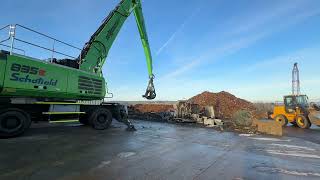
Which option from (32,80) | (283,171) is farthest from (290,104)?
(32,80)

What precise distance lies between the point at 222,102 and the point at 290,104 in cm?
1000

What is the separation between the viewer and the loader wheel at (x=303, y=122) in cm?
1888

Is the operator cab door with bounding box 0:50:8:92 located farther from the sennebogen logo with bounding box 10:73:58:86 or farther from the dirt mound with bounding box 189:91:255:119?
the dirt mound with bounding box 189:91:255:119

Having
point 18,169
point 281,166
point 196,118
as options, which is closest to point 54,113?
point 18,169

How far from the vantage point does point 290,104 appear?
21.1 metres

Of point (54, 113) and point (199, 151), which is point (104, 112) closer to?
point (54, 113)

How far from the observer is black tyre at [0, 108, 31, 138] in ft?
31.9

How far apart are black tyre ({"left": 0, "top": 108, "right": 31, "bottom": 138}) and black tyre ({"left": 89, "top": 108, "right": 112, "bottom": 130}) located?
3.44 m

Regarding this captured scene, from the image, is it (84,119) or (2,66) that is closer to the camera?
(2,66)

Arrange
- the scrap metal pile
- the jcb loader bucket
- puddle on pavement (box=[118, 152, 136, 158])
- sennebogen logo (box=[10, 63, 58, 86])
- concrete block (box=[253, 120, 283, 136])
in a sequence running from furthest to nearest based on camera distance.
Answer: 1. the scrap metal pile
2. the jcb loader bucket
3. concrete block (box=[253, 120, 283, 136])
4. sennebogen logo (box=[10, 63, 58, 86])
5. puddle on pavement (box=[118, 152, 136, 158])

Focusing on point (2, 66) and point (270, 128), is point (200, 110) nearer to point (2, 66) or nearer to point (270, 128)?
point (270, 128)

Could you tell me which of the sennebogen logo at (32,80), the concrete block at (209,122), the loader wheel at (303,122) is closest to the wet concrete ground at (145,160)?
the sennebogen logo at (32,80)

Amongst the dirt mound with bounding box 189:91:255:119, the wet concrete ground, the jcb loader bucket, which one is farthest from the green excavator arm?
the dirt mound with bounding box 189:91:255:119

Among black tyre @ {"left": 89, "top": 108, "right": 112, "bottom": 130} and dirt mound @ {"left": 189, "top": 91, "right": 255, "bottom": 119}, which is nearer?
black tyre @ {"left": 89, "top": 108, "right": 112, "bottom": 130}
